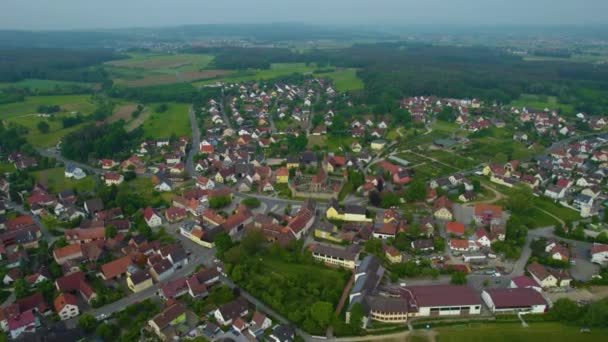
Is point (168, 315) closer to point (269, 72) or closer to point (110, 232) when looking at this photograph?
point (110, 232)

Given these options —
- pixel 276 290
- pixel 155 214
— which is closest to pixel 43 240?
pixel 155 214

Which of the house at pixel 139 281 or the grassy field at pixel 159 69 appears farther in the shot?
the grassy field at pixel 159 69

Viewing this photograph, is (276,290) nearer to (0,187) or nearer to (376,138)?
(0,187)

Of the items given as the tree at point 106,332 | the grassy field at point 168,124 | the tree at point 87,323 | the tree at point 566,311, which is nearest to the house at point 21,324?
the tree at point 87,323

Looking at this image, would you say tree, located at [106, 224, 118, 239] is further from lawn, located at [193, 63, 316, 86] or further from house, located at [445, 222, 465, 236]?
lawn, located at [193, 63, 316, 86]

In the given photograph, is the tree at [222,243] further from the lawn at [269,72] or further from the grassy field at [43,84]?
the grassy field at [43,84]
